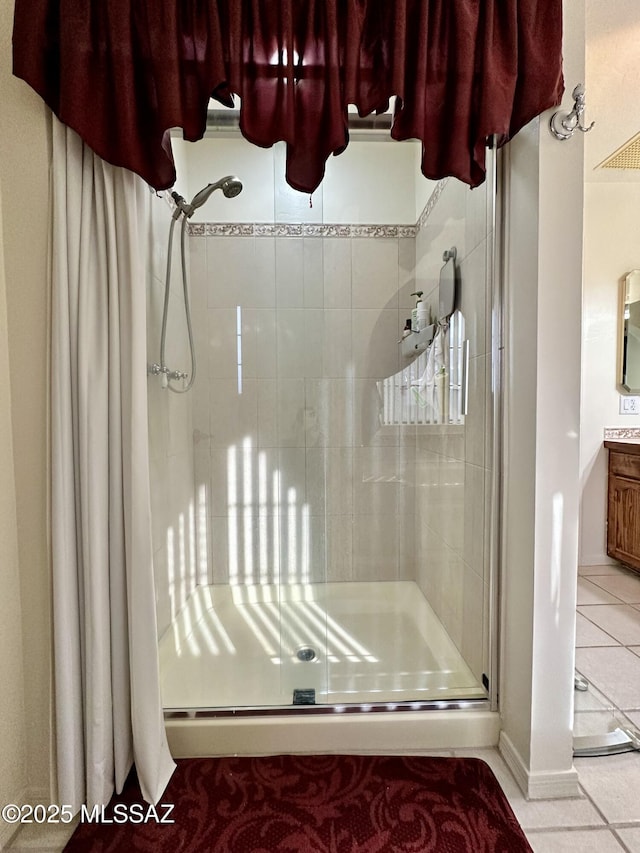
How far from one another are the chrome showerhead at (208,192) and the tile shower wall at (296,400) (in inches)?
5.3

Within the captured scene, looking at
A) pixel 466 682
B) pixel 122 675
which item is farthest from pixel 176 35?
pixel 466 682

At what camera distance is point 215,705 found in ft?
5.03

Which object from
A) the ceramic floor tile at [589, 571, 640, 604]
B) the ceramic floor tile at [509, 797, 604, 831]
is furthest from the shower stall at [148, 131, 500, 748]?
the ceramic floor tile at [589, 571, 640, 604]

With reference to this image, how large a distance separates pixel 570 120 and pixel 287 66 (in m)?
0.76

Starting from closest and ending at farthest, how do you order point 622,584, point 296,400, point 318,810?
point 318,810 < point 296,400 < point 622,584

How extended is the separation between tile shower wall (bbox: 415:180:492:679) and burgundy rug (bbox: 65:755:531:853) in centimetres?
39

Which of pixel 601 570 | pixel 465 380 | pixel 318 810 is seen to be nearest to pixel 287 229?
pixel 465 380

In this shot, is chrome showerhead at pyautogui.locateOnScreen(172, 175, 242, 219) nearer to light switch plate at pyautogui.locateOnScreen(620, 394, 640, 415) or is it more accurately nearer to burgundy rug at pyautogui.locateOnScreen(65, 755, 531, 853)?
burgundy rug at pyautogui.locateOnScreen(65, 755, 531, 853)

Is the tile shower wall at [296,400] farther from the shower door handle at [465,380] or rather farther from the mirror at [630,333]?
the mirror at [630,333]

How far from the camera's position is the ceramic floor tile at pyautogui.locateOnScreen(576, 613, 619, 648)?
87.0 inches

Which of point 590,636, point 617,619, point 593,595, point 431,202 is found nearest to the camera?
point 431,202

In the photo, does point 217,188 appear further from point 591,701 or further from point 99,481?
point 591,701

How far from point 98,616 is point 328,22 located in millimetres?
1625

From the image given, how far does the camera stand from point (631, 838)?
119 cm
